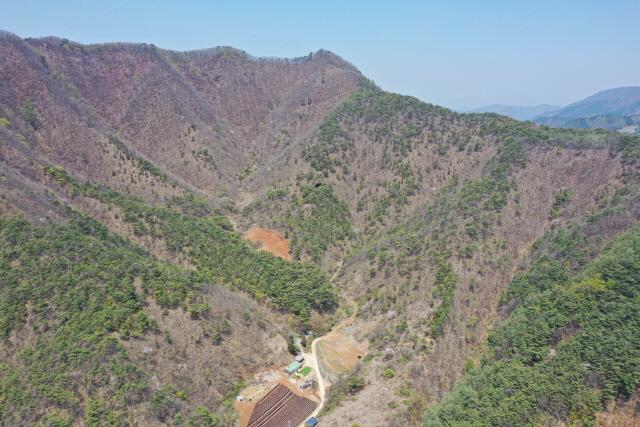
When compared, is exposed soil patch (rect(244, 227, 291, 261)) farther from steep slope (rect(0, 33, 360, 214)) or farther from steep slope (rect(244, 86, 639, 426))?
steep slope (rect(0, 33, 360, 214))

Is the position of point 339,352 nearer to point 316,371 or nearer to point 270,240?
point 316,371

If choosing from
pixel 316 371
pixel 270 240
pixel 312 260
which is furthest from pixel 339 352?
pixel 270 240

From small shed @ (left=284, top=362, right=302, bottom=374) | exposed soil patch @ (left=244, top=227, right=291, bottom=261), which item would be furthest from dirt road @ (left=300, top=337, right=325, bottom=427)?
exposed soil patch @ (left=244, top=227, right=291, bottom=261)

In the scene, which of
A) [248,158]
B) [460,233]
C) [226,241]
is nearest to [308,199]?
[226,241]

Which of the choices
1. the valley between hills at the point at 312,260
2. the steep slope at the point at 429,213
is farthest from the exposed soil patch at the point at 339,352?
the steep slope at the point at 429,213

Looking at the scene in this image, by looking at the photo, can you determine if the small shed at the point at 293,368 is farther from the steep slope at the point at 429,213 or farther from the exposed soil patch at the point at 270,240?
the exposed soil patch at the point at 270,240

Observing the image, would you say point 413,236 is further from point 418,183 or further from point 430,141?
point 430,141
